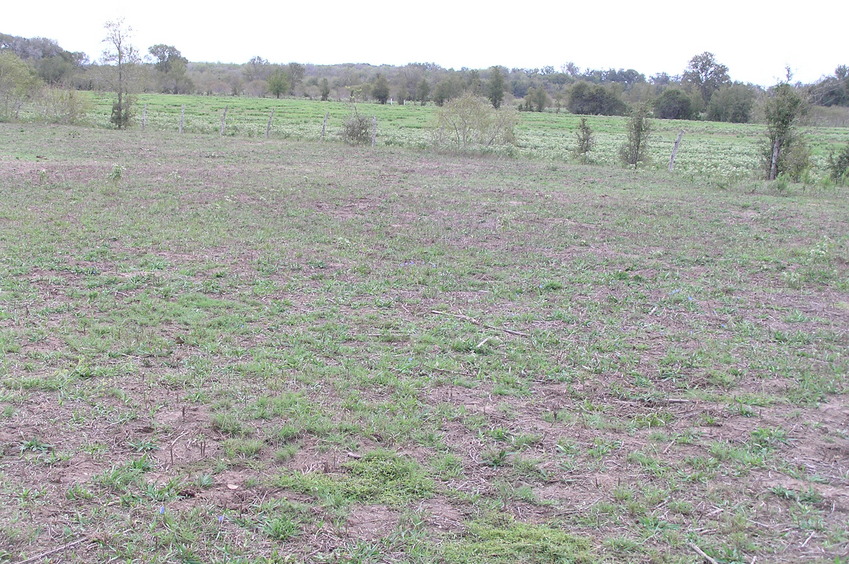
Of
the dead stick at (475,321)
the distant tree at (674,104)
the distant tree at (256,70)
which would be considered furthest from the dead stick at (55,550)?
the distant tree at (256,70)

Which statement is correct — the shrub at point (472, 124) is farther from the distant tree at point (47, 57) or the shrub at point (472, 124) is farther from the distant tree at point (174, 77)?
the distant tree at point (174, 77)

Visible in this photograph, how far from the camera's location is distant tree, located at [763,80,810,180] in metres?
17.2

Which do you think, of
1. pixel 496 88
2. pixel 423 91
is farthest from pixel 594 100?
pixel 423 91

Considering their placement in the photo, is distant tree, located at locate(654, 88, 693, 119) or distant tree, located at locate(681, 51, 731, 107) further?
distant tree, located at locate(681, 51, 731, 107)

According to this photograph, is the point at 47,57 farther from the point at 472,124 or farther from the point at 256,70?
the point at 472,124

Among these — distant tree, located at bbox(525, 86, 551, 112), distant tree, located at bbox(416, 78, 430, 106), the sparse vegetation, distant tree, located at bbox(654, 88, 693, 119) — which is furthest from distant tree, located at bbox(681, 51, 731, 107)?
the sparse vegetation

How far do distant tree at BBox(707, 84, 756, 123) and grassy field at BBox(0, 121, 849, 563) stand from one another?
47.7 m

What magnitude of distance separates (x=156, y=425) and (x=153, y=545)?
114cm

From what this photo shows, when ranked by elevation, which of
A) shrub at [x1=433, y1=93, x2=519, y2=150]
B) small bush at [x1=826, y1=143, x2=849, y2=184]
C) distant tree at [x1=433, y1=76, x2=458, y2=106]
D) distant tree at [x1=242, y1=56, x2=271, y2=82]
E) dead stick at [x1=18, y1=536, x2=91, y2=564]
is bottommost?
dead stick at [x1=18, y1=536, x2=91, y2=564]

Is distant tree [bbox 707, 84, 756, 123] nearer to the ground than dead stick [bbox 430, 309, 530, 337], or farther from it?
farther from it

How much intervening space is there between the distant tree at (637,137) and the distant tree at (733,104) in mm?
36752

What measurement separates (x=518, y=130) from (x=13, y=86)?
25.7 meters

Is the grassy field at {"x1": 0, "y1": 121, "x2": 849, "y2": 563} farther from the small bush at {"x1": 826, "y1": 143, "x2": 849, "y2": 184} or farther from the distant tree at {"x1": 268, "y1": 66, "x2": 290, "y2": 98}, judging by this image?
the distant tree at {"x1": 268, "y1": 66, "x2": 290, "y2": 98}

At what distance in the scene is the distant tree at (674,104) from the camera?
189 ft
